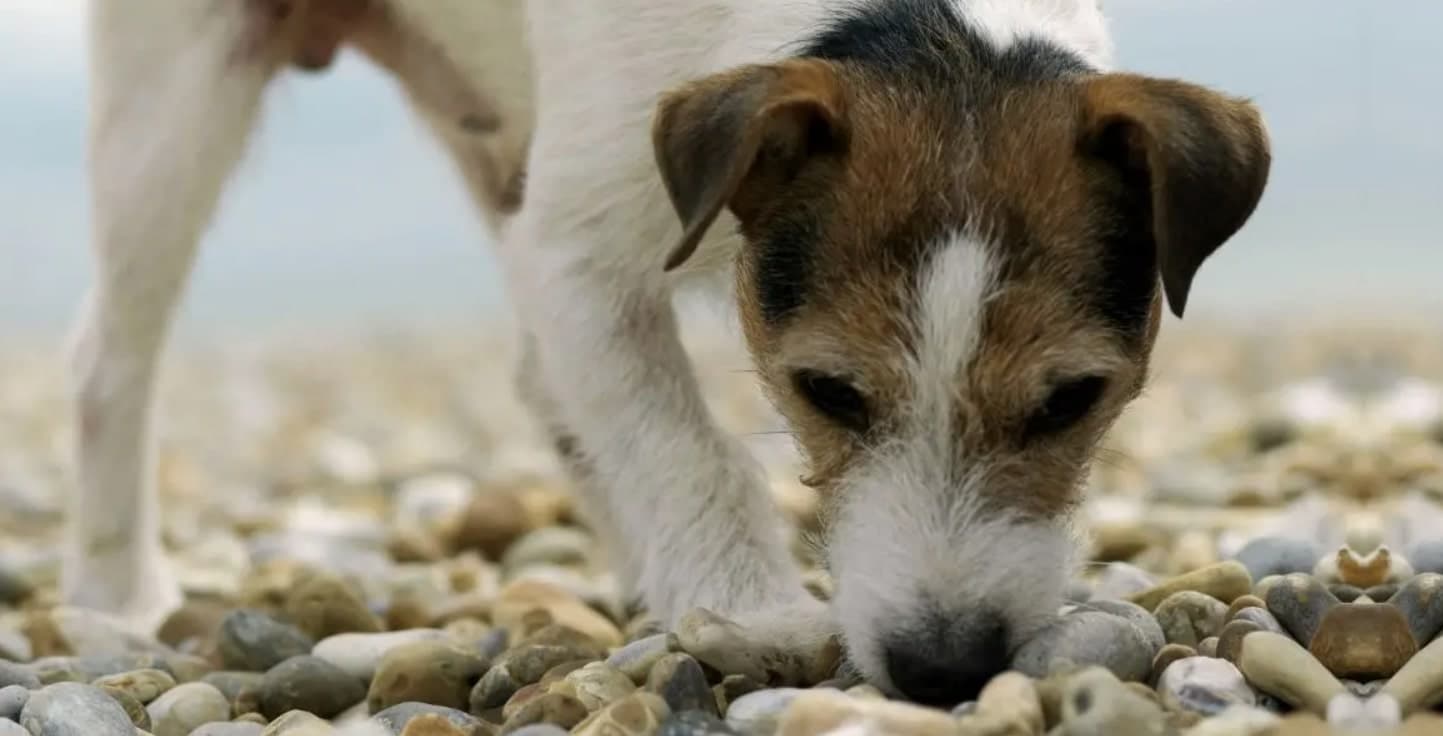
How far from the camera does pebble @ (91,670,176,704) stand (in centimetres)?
358

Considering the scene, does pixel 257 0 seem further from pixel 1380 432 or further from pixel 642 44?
pixel 1380 432

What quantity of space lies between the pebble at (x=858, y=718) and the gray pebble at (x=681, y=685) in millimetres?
294

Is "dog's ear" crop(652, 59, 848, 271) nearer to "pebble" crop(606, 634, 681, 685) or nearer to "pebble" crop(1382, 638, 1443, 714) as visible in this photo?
"pebble" crop(606, 634, 681, 685)

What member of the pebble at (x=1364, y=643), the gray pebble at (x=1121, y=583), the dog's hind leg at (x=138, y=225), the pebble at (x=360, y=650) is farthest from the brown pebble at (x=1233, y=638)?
the dog's hind leg at (x=138, y=225)

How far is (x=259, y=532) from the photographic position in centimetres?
664

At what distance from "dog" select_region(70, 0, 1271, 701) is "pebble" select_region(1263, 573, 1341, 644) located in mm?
393

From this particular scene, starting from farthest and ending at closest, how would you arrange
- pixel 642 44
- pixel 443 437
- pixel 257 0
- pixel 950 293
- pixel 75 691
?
pixel 443 437 → pixel 257 0 → pixel 642 44 → pixel 75 691 → pixel 950 293

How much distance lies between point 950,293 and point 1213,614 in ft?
2.69

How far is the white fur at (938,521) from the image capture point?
2904 mm

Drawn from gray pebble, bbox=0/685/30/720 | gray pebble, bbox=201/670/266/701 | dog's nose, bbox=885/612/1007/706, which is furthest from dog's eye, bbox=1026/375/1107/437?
Answer: gray pebble, bbox=0/685/30/720

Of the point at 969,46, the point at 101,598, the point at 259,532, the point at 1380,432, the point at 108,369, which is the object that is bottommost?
the point at 259,532

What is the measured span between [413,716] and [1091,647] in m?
1.09

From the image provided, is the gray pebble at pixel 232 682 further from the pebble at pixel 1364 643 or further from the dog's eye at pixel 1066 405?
the pebble at pixel 1364 643

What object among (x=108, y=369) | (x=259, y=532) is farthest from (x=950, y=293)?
(x=259, y=532)
